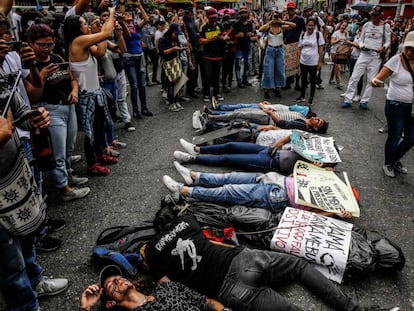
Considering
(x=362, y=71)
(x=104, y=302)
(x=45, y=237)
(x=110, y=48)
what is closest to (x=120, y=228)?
(x=45, y=237)

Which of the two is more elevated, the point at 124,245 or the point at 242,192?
the point at 242,192

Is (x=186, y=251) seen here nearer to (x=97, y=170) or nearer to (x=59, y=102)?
(x=59, y=102)

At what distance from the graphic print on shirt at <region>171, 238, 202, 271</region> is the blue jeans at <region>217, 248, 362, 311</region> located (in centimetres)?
25

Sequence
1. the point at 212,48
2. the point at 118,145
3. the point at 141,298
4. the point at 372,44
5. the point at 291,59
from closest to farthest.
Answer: the point at 141,298 → the point at 118,145 → the point at 372,44 → the point at 212,48 → the point at 291,59

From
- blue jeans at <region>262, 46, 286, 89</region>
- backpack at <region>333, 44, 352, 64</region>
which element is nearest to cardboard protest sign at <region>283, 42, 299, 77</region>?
blue jeans at <region>262, 46, 286, 89</region>

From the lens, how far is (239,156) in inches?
165

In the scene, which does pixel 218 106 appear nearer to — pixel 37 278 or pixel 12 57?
pixel 12 57

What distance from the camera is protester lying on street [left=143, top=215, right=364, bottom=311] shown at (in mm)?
2219

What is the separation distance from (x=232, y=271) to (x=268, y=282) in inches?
13.1

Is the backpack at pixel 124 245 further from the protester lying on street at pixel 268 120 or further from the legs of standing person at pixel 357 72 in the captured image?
the legs of standing person at pixel 357 72

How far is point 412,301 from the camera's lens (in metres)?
2.41

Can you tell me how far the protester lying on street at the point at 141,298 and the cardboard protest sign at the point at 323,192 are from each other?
1.40 m

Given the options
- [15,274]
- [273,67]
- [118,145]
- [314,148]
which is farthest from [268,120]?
[15,274]

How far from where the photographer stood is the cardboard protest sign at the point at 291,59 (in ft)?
25.3
